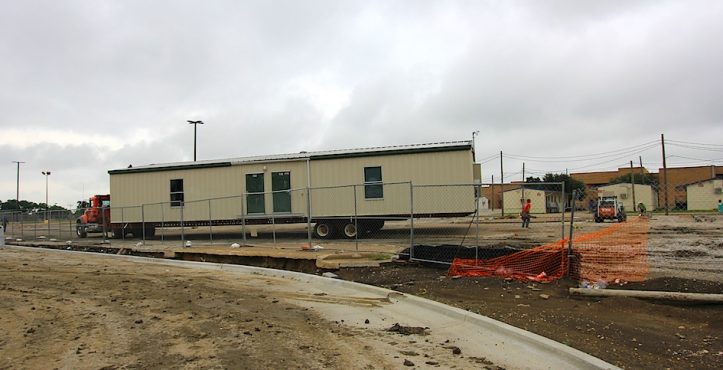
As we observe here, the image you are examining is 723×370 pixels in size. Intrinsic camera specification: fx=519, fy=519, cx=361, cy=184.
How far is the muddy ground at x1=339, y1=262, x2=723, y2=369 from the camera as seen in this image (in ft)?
17.2

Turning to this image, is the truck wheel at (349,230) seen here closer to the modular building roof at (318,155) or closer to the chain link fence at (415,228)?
the chain link fence at (415,228)

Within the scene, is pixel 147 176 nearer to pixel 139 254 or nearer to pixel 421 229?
pixel 139 254

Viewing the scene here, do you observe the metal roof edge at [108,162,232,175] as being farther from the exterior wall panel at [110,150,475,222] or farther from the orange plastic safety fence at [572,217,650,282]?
the orange plastic safety fence at [572,217,650,282]

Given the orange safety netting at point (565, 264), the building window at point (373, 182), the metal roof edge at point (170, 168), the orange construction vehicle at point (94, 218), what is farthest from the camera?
the orange construction vehicle at point (94, 218)

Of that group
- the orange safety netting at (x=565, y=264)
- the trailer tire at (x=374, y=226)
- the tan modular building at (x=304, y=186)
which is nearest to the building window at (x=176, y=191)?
the tan modular building at (x=304, y=186)

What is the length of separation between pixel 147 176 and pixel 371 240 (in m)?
12.5

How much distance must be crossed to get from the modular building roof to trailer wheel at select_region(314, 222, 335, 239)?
261 cm

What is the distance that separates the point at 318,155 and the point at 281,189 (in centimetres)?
219

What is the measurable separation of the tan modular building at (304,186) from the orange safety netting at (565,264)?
6.86 meters

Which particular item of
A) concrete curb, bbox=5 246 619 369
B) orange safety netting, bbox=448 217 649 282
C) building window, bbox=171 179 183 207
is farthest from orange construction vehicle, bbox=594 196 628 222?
concrete curb, bbox=5 246 619 369


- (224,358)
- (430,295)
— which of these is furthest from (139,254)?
(224,358)

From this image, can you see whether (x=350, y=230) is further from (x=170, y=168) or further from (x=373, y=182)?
(x=170, y=168)

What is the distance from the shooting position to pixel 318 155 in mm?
20438

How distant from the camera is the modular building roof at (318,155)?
1873cm
